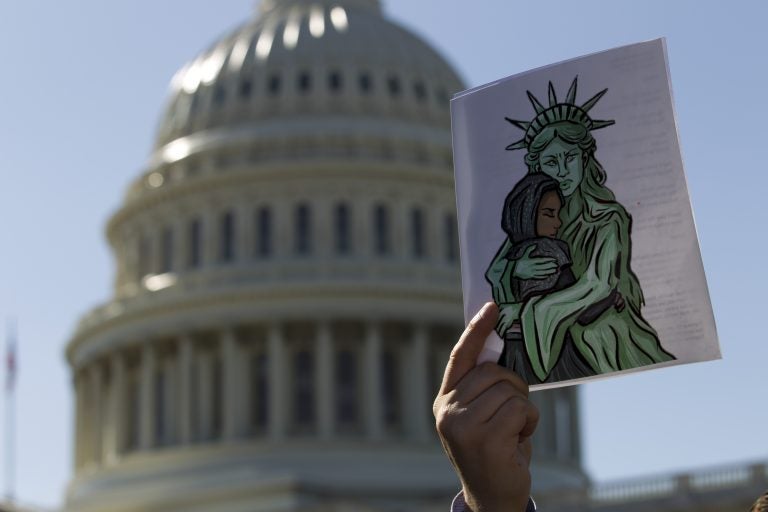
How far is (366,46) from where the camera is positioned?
83.2 meters

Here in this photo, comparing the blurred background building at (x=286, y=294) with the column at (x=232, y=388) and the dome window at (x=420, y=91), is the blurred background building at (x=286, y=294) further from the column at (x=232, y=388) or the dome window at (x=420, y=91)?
the dome window at (x=420, y=91)

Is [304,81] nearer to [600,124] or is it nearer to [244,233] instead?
[244,233]

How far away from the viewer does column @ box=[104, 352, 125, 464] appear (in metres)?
77.2

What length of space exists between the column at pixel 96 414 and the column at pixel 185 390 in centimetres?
601

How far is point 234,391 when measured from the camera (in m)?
73.7

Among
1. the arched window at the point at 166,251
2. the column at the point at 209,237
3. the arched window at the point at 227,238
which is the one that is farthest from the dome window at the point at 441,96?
the arched window at the point at 166,251

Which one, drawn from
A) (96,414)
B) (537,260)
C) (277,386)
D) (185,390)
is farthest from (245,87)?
(537,260)

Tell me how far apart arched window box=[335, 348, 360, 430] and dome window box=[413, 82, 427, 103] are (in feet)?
49.4

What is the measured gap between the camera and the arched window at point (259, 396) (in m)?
74.0

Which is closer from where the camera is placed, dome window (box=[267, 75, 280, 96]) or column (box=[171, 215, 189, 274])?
column (box=[171, 215, 189, 274])

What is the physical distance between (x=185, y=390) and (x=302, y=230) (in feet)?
31.1

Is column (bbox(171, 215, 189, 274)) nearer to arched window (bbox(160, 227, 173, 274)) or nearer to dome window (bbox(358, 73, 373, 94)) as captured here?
arched window (bbox(160, 227, 173, 274))

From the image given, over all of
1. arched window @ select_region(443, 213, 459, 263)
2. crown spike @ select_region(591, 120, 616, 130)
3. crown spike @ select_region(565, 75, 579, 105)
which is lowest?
crown spike @ select_region(591, 120, 616, 130)

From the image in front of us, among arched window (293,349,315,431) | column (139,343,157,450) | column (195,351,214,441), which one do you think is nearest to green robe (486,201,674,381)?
arched window (293,349,315,431)
